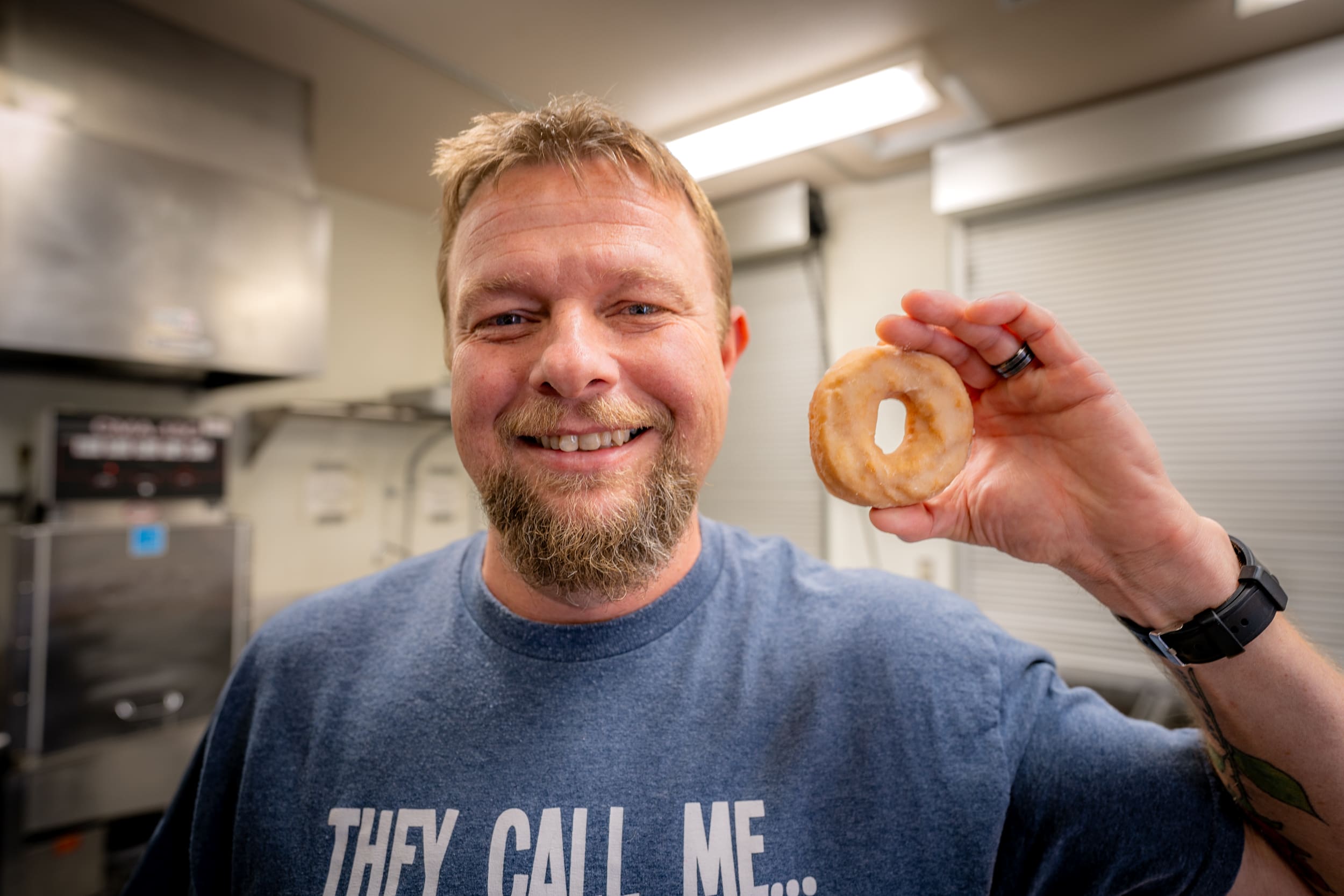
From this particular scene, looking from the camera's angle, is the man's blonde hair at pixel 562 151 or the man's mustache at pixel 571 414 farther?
the man's blonde hair at pixel 562 151

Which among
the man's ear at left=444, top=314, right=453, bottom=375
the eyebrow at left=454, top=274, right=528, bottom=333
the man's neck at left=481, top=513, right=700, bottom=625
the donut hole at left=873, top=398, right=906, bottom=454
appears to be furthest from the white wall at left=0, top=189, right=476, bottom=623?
the eyebrow at left=454, top=274, right=528, bottom=333

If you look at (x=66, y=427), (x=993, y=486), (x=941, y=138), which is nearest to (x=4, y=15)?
(x=66, y=427)

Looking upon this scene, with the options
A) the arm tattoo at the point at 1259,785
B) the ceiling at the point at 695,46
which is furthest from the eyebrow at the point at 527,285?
the ceiling at the point at 695,46

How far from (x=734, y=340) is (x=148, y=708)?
2.36 m

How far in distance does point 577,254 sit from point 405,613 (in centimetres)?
68

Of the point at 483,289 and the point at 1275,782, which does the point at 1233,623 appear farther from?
the point at 483,289

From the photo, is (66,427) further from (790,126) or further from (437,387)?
(790,126)

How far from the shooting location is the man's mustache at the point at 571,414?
1078 millimetres

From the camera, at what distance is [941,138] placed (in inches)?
129

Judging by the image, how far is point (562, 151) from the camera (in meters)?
1.19

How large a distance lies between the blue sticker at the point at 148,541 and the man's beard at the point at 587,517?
197 cm

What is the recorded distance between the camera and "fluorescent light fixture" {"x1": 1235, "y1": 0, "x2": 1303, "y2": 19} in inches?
88.9

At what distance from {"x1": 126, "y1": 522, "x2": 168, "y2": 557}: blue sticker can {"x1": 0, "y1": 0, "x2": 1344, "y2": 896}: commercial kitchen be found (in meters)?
0.02

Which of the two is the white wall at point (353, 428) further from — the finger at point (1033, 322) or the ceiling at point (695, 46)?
the finger at point (1033, 322)
